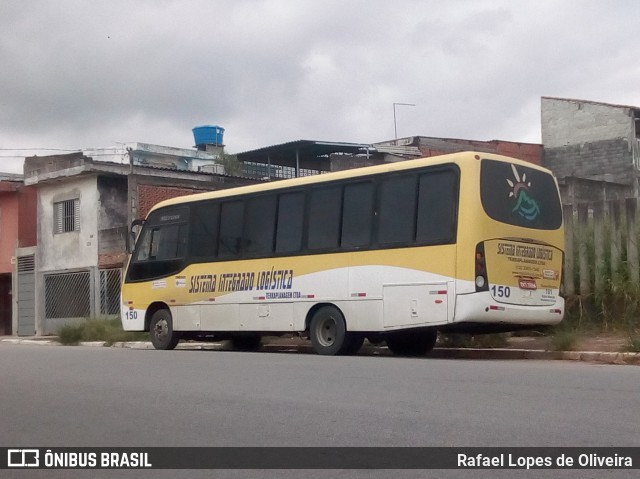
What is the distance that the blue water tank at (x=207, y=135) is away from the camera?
1975 inches

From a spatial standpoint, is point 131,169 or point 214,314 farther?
point 131,169

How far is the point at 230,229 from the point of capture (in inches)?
682

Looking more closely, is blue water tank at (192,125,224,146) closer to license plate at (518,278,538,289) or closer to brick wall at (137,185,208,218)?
brick wall at (137,185,208,218)

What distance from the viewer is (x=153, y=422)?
8148 mm

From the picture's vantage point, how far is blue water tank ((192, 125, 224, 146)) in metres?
50.2

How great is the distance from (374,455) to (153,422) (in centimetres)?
255

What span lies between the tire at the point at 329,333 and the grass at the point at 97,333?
859 centimetres

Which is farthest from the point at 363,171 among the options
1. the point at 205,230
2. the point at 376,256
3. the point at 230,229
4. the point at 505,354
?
the point at 205,230

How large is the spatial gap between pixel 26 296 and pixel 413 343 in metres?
22.7

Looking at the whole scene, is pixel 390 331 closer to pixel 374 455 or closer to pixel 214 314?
pixel 214 314

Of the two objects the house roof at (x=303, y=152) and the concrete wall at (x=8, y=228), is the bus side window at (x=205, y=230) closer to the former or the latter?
the house roof at (x=303, y=152)

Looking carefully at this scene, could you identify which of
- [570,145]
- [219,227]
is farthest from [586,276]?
[570,145]

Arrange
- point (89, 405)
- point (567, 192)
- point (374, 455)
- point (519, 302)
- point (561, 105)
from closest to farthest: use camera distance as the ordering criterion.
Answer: point (374, 455), point (89, 405), point (519, 302), point (567, 192), point (561, 105)

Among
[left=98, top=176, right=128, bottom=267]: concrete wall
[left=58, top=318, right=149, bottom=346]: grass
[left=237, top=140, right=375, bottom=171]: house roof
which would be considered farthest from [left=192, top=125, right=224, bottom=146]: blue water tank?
[left=58, top=318, right=149, bottom=346]: grass
